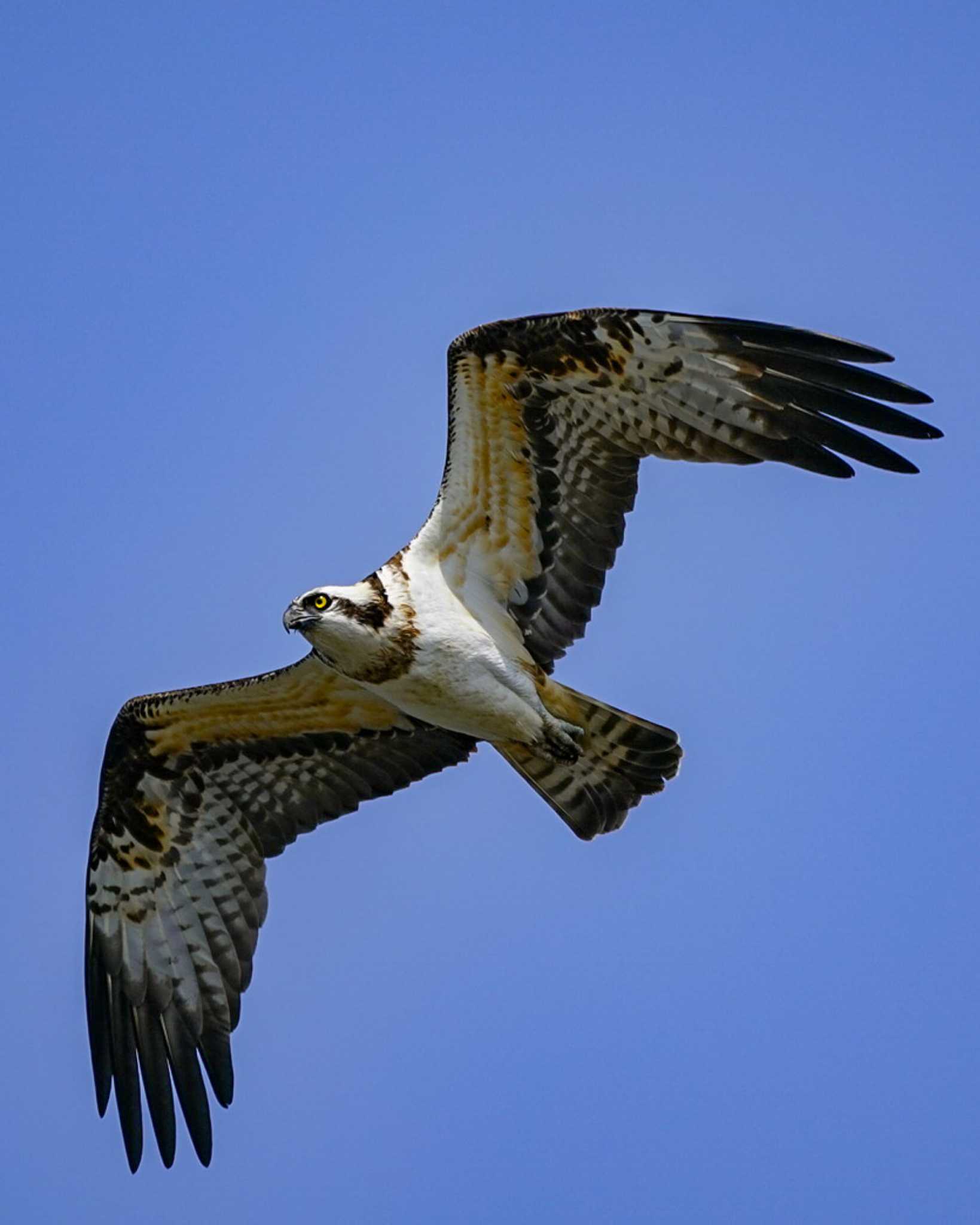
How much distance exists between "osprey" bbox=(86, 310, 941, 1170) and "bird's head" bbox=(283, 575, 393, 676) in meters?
0.01

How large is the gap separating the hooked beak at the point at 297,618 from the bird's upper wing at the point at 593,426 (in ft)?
2.88

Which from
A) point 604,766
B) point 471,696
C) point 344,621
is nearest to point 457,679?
point 471,696

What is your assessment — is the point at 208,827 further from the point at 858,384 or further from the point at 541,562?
the point at 858,384

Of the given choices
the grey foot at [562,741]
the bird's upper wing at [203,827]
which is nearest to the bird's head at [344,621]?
the bird's upper wing at [203,827]

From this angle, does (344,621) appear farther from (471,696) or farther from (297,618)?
(471,696)

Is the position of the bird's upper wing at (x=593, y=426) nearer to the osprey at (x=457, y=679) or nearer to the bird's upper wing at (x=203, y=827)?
the osprey at (x=457, y=679)

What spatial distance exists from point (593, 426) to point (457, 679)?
62.8 inches

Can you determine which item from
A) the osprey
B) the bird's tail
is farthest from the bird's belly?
the bird's tail

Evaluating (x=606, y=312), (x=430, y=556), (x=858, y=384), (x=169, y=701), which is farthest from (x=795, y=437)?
(x=169, y=701)

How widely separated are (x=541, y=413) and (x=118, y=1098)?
472 cm

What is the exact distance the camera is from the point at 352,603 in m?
10.8

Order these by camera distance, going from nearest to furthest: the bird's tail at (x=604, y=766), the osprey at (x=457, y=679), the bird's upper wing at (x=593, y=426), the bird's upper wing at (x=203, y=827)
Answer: the bird's upper wing at (x=593, y=426) → the osprey at (x=457, y=679) → the bird's tail at (x=604, y=766) → the bird's upper wing at (x=203, y=827)

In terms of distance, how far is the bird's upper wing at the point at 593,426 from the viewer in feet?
34.2

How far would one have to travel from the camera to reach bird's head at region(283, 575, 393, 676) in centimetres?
1076
